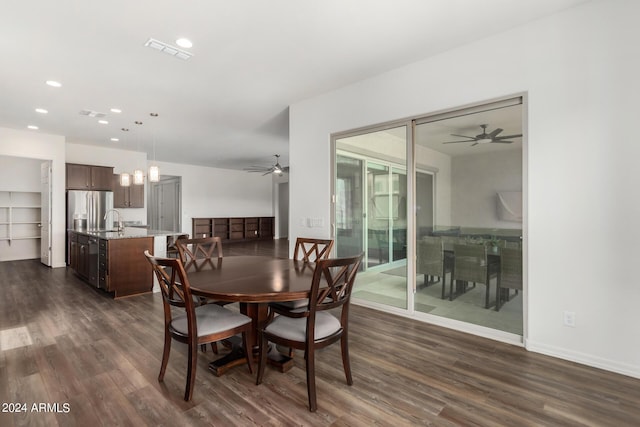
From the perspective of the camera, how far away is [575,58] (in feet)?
7.99

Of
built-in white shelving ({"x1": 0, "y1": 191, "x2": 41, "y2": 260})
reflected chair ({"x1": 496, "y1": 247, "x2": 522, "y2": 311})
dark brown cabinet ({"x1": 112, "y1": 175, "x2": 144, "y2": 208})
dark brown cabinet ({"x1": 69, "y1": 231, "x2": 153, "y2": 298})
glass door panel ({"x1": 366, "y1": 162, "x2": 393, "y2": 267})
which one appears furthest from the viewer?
A: dark brown cabinet ({"x1": 112, "y1": 175, "x2": 144, "y2": 208})

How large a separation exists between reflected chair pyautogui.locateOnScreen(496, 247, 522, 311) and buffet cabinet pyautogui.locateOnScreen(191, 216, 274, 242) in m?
8.80

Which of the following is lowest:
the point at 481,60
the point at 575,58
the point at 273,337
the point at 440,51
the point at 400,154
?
the point at 273,337

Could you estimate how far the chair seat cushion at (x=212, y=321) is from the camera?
198cm

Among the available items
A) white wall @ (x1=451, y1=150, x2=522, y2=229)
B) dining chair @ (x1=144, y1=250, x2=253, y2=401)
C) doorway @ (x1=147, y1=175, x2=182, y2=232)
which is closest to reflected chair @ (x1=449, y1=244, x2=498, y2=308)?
white wall @ (x1=451, y1=150, x2=522, y2=229)

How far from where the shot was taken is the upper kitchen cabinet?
6590 millimetres

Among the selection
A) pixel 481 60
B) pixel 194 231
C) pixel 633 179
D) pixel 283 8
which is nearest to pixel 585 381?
pixel 633 179

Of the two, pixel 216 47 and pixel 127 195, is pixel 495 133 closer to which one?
pixel 216 47

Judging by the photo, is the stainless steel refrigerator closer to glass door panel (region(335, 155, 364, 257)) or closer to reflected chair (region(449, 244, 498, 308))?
→ glass door panel (region(335, 155, 364, 257))

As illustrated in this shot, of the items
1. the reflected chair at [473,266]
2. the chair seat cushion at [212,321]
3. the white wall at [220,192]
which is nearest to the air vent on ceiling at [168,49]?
the chair seat cushion at [212,321]

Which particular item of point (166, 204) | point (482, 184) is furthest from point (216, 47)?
point (166, 204)

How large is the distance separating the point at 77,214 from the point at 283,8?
6.31 meters

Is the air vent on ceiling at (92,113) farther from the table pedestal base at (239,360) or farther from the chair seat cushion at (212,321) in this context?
the table pedestal base at (239,360)

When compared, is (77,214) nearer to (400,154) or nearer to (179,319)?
(179,319)
